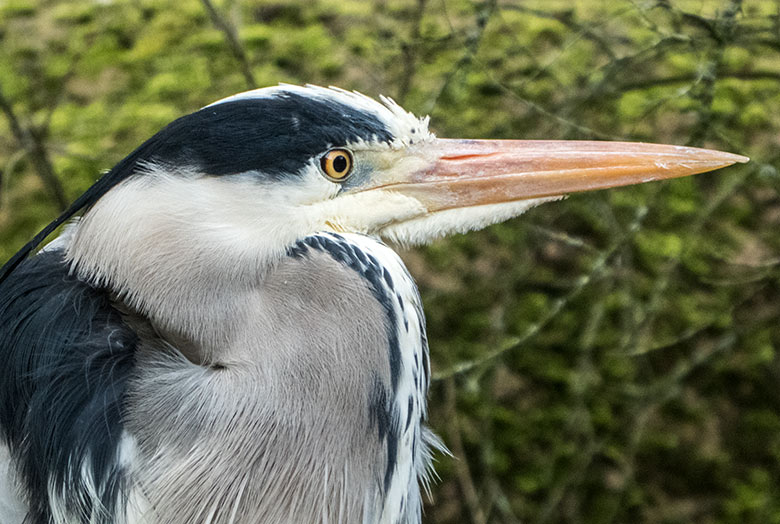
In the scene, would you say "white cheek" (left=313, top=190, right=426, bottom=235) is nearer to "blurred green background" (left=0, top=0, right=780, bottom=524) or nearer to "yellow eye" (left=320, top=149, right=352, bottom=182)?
"yellow eye" (left=320, top=149, right=352, bottom=182)

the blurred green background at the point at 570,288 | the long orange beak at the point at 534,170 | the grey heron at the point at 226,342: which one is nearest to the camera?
the grey heron at the point at 226,342

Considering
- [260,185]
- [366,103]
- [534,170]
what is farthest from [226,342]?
[534,170]

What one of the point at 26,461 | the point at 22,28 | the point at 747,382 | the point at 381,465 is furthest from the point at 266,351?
the point at 22,28

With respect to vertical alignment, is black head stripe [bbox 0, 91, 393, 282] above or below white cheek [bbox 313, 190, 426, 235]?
above

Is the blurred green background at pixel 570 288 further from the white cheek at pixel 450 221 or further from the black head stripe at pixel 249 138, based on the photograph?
the black head stripe at pixel 249 138

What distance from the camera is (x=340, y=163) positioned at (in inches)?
56.2

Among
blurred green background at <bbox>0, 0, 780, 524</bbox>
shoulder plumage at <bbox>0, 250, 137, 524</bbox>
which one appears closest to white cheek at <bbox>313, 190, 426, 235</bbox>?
shoulder plumage at <bbox>0, 250, 137, 524</bbox>

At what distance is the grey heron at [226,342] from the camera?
52.3 inches

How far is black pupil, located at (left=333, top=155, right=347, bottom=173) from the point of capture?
142 cm

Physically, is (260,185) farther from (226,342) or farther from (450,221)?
(450,221)

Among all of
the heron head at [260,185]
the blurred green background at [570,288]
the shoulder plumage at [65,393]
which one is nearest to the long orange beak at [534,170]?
the heron head at [260,185]

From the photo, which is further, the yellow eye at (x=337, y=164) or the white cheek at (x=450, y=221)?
the white cheek at (x=450, y=221)

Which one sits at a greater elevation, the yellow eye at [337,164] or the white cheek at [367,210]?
the yellow eye at [337,164]

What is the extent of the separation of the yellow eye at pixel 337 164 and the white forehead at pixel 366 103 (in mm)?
78
